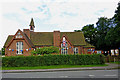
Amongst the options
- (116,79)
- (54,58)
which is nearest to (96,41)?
(54,58)

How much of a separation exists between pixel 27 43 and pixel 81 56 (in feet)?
52.3

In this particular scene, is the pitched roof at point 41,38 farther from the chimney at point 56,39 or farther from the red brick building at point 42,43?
the chimney at point 56,39

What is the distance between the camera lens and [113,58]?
28.4m

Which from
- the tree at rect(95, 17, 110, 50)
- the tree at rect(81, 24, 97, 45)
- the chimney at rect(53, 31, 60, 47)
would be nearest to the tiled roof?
the chimney at rect(53, 31, 60, 47)

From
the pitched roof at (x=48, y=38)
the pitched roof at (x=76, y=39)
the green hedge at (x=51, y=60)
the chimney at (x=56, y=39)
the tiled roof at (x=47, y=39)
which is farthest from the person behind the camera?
the pitched roof at (x=76, y=39)

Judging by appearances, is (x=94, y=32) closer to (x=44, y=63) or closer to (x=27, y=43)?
(x=27, y=43)

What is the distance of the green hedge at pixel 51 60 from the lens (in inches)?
805

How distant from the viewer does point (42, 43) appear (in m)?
35.5

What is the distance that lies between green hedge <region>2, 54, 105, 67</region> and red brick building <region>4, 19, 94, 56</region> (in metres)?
9.78

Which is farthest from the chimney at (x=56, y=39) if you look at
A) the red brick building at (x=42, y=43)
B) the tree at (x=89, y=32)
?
the tree at (x=89, y=32)

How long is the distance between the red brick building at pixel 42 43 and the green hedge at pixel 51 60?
32.1 feet

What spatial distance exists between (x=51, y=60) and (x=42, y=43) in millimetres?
15222

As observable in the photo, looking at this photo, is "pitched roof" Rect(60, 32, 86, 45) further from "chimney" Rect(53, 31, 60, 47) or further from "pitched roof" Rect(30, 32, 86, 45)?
"chimney" Rect(53, 31, 60, 47)

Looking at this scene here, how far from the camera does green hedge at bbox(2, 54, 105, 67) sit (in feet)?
67.1
